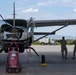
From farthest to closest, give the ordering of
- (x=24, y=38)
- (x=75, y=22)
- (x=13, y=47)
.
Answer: (x=75, y=22), (x=24, y=38), (x=13, y=47)

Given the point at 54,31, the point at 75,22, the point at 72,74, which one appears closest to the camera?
the point at 72,74

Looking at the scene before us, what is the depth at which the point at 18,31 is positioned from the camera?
1463cm

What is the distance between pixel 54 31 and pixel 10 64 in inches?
217

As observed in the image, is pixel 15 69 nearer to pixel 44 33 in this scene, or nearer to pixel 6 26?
pixel 6 26

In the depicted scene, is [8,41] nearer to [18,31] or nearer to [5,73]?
[18,31]

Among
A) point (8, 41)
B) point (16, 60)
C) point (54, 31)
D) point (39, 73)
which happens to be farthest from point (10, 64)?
point (54, 31)

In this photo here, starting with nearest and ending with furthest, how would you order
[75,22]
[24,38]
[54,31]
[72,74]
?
1. [72,74]
2. [24,38]
3. [54,31]
4. [75,22]

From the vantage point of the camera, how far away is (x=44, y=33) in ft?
61.2

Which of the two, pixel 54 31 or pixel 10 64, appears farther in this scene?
pixel 54 31

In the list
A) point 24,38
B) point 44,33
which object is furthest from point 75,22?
point 24,38

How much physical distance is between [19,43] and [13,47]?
3.03 ft

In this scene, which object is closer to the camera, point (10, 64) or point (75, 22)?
point (10, 64)

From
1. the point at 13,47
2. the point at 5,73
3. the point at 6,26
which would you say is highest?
the point at 6,26

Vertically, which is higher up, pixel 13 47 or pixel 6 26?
pixel 6 26
